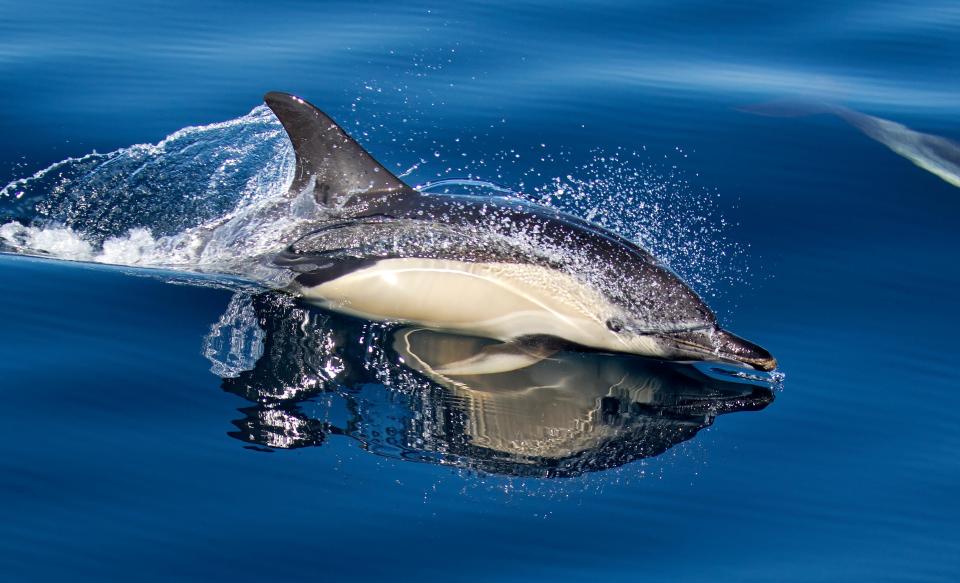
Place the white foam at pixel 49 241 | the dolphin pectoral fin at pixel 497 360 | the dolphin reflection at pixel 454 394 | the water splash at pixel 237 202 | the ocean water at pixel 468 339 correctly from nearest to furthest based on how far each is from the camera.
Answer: the ocean water at pixel 468 339 < the dolphin reflection at pixel 454 394 < the dolphin pectoral fin at pixel 497 360 < the water splash at pixel 237 202 < the white foam at pixel 49 241

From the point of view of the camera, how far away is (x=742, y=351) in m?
5.87

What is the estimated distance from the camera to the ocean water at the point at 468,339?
4680 mm

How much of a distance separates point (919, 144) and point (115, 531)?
6.58 metres

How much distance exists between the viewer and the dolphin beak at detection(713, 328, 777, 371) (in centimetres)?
582

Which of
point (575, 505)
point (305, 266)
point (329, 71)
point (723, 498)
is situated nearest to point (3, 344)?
point (305, 266)

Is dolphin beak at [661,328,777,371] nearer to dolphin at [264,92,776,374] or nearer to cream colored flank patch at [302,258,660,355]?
dolphin at [264,92,776,374]

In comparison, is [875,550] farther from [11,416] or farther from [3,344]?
[3,344]

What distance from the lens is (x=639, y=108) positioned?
31.1 feet

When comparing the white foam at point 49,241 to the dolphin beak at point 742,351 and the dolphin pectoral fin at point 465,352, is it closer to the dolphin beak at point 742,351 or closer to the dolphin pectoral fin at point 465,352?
the dolphin pectoral fin at point 465,352

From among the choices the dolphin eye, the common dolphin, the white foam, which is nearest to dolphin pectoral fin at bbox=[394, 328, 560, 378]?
the dolphin eye

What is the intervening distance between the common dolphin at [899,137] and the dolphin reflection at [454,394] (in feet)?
11.1

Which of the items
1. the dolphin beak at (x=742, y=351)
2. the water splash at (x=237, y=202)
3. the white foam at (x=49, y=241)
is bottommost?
the dolphin beak at (x=742, y=351)

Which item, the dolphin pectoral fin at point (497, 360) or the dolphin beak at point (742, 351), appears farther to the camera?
the dolphin pectoral fin at point (497, 360)

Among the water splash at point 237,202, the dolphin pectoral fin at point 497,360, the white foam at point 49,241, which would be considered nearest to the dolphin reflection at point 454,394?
the dolphin pectoral fin at point 497,360
